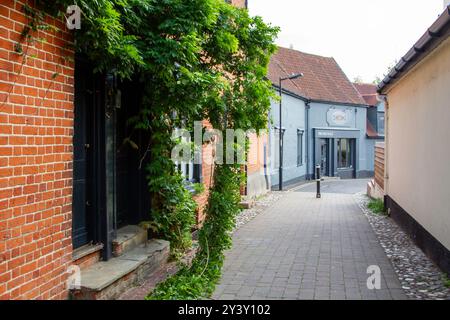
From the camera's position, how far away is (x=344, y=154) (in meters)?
29.5

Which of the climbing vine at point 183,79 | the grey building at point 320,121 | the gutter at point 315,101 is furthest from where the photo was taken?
the grey building at point 320,121

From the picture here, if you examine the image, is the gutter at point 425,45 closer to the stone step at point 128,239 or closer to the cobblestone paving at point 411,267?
the cobblestone paving at point 411,267

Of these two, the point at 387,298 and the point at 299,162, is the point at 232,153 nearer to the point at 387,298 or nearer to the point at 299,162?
the point at 387,298

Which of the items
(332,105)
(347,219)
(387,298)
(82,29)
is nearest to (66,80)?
(82,29)

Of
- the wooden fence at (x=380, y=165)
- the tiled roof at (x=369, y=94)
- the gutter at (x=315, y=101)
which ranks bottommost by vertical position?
the wooden fence at (x=380, y=165)

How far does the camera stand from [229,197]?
6000 mm

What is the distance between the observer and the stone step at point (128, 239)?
5.48 meters

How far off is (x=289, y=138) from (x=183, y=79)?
57.5 feet

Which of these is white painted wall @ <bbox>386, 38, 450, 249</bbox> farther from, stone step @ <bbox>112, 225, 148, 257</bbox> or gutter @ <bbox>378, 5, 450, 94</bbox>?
stone step @ <bbox>112, 225, 148, 257</bbox>

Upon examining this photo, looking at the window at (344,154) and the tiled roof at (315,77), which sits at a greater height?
the tiled roof at (315,77)

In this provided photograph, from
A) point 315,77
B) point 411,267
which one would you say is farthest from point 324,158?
point 411,267

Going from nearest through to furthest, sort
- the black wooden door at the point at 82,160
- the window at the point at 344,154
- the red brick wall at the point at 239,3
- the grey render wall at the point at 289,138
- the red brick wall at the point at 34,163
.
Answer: the red brick wall at the point at 34,163, the black wooden door at the point at 82,160, the red brick wall at the point at 239,3, the grey render wall at the point at 289,138, the window at the point at 344,154

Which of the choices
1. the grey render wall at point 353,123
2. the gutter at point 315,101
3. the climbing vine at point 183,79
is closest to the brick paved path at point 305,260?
the climbing vine at point 183,79

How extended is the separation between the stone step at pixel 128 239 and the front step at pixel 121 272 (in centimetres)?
6
